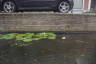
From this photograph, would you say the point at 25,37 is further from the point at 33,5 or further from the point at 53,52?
the point at 53,52

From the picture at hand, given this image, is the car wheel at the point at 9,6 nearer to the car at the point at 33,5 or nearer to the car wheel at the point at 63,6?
the car at the point at 33,5

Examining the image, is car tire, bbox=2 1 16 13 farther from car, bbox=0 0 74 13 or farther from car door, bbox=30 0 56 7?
car door, bbox=30 0 56 7

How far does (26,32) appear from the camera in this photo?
897 cm

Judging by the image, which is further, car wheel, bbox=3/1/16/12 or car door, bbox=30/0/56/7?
car door, bbox=30/0/56/7

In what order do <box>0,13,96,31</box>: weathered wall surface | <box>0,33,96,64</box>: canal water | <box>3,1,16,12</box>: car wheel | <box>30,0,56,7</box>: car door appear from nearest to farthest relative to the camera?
<box>0,33,96,64</box>: canal water < <box>0,13,96,31</box>: weathered wall surface < <box>3,1,16,12</box>: car wheel < <box>30,0,56,7</box>: car door

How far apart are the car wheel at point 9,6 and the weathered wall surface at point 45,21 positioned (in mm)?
806

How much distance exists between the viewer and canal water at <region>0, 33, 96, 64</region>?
17.9 feet

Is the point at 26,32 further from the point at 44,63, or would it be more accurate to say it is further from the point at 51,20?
the point at 44,63

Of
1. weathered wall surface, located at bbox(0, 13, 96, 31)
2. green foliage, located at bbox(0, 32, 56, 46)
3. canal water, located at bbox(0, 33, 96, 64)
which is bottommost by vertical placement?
canal water, located at bbox(0, 33, 96, 64)

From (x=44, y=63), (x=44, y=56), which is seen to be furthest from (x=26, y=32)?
(x=44, y=63)

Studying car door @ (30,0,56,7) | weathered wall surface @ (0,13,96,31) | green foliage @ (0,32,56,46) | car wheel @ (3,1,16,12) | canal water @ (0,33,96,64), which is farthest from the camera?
car door @ (30,0,56,7)

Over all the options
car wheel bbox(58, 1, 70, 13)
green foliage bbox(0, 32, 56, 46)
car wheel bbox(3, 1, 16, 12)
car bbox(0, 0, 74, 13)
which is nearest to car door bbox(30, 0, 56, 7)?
car bbox(0, 0, 74, 13)

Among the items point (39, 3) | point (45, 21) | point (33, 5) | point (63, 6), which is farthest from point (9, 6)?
point (63, 6)

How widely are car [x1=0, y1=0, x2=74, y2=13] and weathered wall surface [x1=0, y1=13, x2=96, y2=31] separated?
828 millimetres
